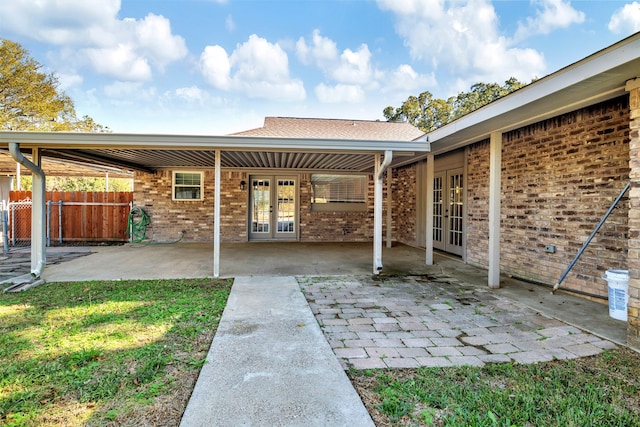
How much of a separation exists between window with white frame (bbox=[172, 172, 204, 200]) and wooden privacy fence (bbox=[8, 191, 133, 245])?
57.8 inches

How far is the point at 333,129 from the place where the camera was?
1202 centimetres

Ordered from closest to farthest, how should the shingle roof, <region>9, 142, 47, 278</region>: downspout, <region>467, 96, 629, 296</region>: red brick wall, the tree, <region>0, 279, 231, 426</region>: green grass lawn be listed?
<region>0, 279, 231, 426</region>: green grass lawn, <region>467, 96, 629, 296</region>: red brick wall, <region>9, 142, 47, 278</region>: downspout, the shingle roof, the tree

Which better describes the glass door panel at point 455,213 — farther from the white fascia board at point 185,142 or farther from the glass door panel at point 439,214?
the white fascia board at point 185,142

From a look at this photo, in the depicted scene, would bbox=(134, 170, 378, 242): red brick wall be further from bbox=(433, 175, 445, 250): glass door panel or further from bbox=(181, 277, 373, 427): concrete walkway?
bbox=(181, 277, 373, 427): concrete walkway

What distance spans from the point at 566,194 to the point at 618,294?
1.63m

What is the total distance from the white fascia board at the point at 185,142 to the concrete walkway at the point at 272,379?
273cm

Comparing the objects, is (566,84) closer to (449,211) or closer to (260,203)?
(449,211)

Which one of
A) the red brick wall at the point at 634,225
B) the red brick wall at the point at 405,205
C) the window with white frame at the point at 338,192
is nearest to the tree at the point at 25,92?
the window with white frame at the point at 338,192

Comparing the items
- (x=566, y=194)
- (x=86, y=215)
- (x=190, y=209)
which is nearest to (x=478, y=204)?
(x=566, y=194)

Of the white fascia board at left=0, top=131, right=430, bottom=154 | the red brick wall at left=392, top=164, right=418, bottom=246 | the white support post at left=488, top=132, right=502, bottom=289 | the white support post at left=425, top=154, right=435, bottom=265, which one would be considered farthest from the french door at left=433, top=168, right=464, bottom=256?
the white fascia board at left=0, top=131, right=430, bottom=154

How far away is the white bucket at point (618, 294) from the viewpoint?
338 centimetres

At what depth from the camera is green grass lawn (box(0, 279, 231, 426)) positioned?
192 cm

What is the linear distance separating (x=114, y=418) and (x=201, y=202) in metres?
8.56

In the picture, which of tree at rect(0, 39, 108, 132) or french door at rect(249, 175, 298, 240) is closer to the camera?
french door at rect(249, 175, 298, 240)
